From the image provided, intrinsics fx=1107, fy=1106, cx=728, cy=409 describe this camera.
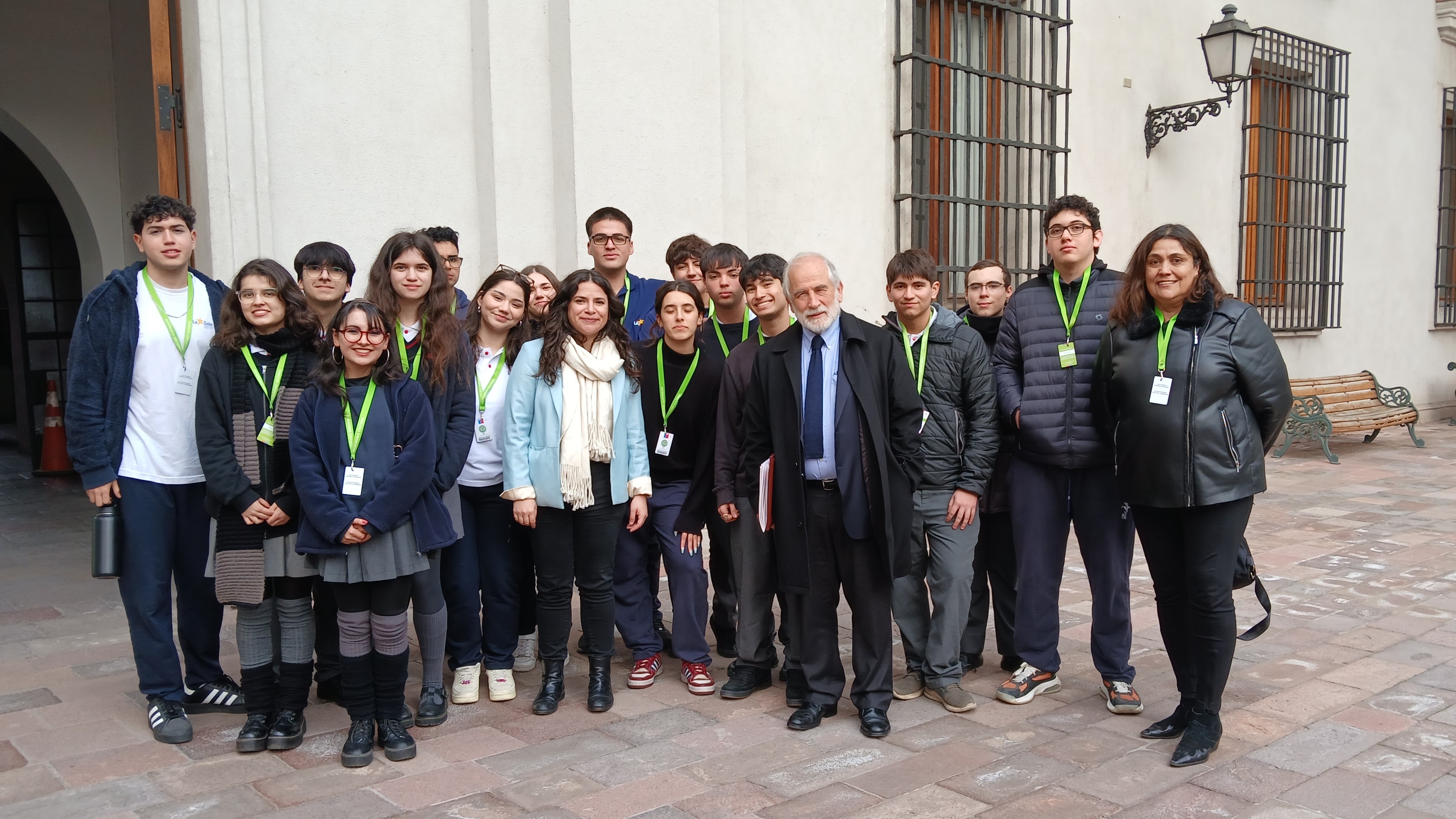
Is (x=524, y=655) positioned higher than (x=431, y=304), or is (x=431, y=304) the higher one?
(x=431, y=304)

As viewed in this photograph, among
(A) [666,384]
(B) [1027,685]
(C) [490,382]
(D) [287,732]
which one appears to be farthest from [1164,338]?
(D) [287,732]

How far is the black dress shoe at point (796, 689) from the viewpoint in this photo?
4.14 m

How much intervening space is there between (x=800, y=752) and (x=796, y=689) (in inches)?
18.0

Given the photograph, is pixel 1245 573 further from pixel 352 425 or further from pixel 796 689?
pixel 352 425

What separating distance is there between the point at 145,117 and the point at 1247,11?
1032cm

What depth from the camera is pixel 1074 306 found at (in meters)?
4.09

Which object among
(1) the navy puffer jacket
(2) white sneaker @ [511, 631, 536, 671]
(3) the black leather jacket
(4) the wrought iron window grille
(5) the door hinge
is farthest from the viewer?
(4) the wrought iron window grille

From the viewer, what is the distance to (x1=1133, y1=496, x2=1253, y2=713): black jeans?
357 cm

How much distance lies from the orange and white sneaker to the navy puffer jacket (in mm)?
814

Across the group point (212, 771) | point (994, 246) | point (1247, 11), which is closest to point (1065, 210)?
point (212, 771)

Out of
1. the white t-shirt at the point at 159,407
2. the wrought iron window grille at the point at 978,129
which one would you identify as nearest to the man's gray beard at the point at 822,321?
the white t-shirt at the point at 159,407

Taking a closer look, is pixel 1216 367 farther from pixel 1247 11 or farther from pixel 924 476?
pixel 1247 11

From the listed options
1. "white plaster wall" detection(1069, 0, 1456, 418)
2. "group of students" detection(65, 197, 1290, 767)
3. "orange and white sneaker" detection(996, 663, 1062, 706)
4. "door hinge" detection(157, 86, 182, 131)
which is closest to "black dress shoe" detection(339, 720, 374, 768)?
"group of students" detection(65, 197, 1290, 767)

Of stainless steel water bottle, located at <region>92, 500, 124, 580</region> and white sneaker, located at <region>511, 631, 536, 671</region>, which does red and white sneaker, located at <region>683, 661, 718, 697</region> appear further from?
stainless steel water bottle, located at <region>92, 500, 124, 580</region>
